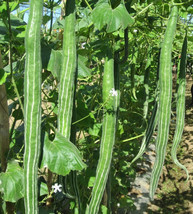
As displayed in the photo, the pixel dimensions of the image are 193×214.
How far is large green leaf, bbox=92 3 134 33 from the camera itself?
4.71 ft

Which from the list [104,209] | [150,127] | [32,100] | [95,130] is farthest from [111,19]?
[104,209]

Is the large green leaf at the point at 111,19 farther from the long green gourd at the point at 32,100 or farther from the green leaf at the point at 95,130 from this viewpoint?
the green leaf at the point at 95,130

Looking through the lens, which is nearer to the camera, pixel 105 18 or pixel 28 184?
pixel 28 184

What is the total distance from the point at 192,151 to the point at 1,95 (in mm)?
5206

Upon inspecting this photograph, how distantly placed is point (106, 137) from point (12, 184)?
551 mm

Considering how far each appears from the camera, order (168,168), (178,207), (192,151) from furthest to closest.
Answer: (192,151)
(168,168)
(178,207)

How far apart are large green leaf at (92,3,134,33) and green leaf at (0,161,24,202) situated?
2.79ft

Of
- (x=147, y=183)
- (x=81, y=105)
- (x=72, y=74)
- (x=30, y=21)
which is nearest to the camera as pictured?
(x=30, y=21)

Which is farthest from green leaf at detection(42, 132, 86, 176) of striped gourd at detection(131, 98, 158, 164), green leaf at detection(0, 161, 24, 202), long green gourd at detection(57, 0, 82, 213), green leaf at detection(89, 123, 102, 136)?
green leaf at detection(89, 123, 102, 136)

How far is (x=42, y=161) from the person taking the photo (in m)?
1.42

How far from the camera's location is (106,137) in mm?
1670

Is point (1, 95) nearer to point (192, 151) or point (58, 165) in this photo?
point (58, 165)

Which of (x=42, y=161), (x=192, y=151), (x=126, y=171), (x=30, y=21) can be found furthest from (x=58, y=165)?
(x=192, y=151)

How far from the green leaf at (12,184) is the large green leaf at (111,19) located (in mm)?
850
